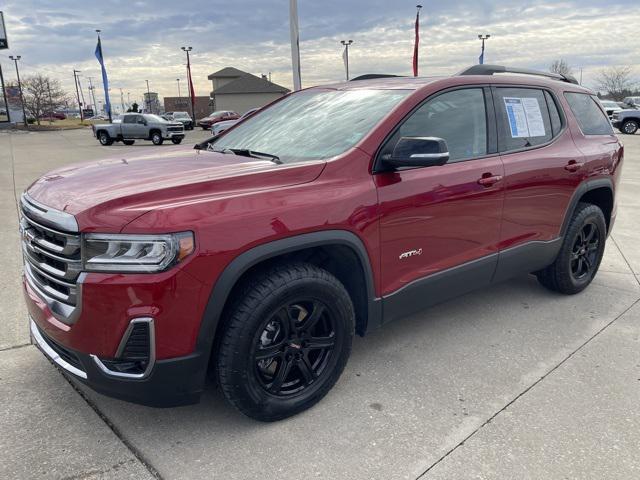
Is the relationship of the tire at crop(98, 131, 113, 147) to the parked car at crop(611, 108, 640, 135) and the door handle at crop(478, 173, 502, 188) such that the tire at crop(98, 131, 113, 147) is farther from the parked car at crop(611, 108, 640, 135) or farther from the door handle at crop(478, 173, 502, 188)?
the door handle at crop(478, 173, 502, 188)

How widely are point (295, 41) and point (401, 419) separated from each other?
42.8ft

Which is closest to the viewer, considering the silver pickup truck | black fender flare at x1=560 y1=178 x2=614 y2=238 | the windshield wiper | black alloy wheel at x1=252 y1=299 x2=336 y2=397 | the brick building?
black alloy wheel at x1=252 y1=299 x2=336 y2=397

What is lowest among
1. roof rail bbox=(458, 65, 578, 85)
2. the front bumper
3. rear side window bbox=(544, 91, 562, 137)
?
the front bumper

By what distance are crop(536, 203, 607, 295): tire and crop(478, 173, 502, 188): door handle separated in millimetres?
1187

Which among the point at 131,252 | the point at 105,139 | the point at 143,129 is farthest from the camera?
the point at 105,139

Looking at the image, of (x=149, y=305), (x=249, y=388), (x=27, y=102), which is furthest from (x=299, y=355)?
(x=27, y=102)

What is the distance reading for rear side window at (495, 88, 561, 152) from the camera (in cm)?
363

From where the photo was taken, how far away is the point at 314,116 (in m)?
3.43

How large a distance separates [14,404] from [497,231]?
3097mm

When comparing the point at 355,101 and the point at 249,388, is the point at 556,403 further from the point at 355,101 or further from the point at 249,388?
the point at 355,101

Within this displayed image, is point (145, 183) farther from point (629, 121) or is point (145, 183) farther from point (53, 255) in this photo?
point (629, 121)

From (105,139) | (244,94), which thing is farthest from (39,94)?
(105,139)

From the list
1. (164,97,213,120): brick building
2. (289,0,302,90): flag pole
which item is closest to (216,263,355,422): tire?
(289,0,302,90): flag pole

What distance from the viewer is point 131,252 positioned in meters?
2.16
